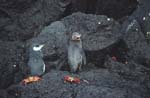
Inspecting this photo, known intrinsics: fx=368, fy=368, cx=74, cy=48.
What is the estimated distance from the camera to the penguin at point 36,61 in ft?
30.6

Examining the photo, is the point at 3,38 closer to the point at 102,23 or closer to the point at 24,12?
the point at 24,12

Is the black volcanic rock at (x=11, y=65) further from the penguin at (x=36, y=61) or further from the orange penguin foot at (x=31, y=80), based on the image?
the orange penguin foot at (x=31, y=80)

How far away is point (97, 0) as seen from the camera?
495 inches

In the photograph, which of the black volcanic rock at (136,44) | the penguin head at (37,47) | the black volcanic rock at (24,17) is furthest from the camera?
the black volcanic rock at (24,17)

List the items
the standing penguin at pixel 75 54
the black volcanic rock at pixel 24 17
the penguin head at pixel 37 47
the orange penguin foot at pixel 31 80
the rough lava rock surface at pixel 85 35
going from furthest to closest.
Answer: the black volcanic rock at pixel 24 17
the rough lava rock surface at pixel 85 35
the penguin head at pixel 37 47
the standing penguin at pixel 75 54
the orange penguin foot at pixel 31 80

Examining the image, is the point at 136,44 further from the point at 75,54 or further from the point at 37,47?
the point at 37,47

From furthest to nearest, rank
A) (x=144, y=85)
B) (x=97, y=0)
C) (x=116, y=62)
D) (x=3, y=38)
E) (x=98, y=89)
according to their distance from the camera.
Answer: (x=97, y=0)
(x=3, y=38)
(x=116, y=62)
(x=144, y=85)
(x=98, y=89)

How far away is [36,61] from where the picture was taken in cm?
941

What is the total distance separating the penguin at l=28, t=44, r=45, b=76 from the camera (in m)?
9.31

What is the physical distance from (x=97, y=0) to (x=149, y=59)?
131 inches

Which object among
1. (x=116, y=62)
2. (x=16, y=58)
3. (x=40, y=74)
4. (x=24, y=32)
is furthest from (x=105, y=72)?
(x=24, y=32)

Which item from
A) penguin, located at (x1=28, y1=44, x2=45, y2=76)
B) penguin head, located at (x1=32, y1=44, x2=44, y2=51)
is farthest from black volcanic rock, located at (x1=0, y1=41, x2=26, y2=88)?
penguin head, located at (x1=32, y1=44, x2=44, y2=51)

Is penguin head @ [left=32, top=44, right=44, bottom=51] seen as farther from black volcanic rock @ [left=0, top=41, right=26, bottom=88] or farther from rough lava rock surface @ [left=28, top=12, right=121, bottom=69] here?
black volcanic rock @ [left=0, top=41, right=26, bottom=88]

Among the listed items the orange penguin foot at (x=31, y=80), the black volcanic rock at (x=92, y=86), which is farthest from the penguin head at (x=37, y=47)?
the orange penguin foot at (x=31, y=80)
